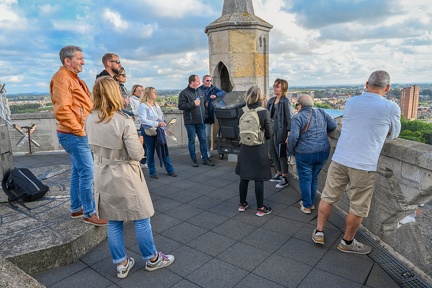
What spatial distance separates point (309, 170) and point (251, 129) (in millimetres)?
882

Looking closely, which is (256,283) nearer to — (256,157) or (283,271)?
(283,271)

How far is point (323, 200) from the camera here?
3252mm

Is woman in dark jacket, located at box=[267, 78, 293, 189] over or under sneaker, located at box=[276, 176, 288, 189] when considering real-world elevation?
over

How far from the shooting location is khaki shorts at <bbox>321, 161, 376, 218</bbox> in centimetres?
287

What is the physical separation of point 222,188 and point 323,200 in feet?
7.22

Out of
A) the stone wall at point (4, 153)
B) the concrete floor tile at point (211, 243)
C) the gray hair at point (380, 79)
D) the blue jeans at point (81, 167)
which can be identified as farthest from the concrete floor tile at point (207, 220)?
the stone wall at point (4, 153)

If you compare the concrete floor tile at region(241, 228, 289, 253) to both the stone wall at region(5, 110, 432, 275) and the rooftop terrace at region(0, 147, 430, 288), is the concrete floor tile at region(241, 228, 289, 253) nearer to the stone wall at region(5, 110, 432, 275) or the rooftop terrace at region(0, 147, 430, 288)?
the rooftop terrace at region(0, 147, 430, 288)

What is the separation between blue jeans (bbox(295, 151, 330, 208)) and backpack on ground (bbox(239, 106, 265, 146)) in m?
0.53

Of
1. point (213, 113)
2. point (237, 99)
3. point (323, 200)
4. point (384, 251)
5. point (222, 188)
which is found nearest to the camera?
point (384, 251)

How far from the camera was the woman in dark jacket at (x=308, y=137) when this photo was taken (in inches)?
149

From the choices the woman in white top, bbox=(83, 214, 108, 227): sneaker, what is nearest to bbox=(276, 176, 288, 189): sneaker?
the woman in white top

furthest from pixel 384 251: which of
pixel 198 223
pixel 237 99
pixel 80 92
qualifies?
pixel 237 99

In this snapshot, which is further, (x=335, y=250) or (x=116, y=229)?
(x=335, y=250)

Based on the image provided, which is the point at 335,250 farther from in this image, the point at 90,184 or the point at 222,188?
the point at 90,184
